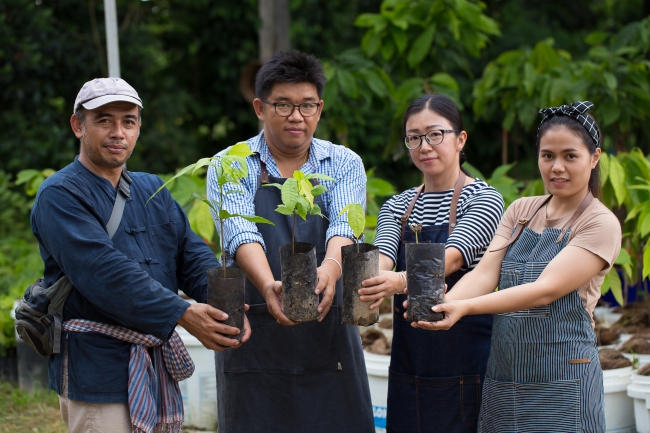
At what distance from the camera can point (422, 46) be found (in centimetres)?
563

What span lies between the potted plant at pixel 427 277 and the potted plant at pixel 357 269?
0.17m

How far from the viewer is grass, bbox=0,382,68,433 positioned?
4.32 m

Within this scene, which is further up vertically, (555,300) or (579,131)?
(579,131)

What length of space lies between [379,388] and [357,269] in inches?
54.7

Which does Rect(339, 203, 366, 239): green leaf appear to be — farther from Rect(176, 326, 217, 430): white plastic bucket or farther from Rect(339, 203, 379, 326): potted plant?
Rect(176, 326, 217, 430): white plastic bucket

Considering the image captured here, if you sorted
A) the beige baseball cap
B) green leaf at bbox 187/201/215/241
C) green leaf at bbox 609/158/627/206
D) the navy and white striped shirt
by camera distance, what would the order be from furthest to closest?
1. green leaf at bbox 187/201/215/241
2. green leaf at bbox 609/158/627/206
3. the navy and white striped shirt
4. the beige baseball cap

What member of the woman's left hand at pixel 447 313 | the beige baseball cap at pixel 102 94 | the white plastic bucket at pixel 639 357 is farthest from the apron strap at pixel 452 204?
the white plastic bucket at pixel 639 357

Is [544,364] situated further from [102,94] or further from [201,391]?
[201,391]

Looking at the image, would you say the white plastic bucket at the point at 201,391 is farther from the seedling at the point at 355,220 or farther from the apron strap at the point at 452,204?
the seedling at the point at 355,220

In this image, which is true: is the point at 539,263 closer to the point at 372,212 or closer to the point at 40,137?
the point at 372,212

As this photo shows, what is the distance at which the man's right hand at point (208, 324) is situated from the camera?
234 cm

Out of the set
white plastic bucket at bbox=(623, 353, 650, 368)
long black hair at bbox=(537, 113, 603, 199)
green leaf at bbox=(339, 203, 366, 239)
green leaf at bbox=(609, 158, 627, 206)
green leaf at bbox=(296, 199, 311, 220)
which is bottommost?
white plastic bucket at bbox=(623, 353, 650, 368)

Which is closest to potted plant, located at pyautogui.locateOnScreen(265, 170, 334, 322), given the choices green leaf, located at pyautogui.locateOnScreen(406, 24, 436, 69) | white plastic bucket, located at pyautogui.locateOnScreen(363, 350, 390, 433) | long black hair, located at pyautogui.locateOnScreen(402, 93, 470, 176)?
long black hair, located at pyautogui.locateOnScreen(402, 93, 470, 176)

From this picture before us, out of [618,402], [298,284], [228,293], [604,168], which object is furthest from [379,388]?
[604,168]
